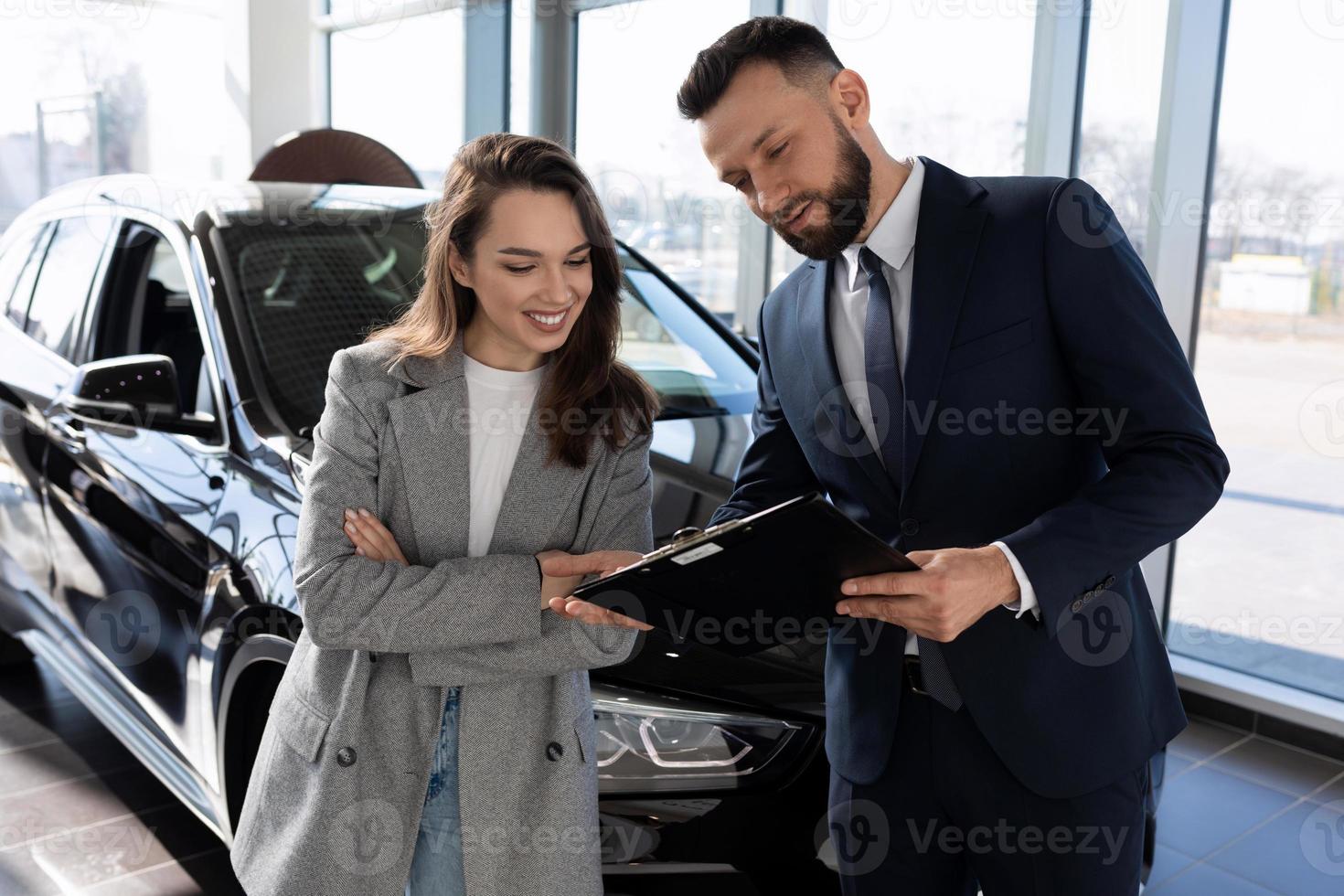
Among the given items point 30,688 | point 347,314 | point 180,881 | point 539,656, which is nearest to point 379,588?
point 539,656

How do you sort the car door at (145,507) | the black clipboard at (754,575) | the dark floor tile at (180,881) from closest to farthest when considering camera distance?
the black clipboard at (754,575), the car door at (145,507), the dark floor tile at (180,881)

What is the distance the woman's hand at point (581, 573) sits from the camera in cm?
133

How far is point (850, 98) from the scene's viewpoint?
139cm

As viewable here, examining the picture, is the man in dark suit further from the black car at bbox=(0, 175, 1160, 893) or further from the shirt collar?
the black car at bbox=(0, 175, 1160, 893)

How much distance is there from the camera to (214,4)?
22.9 feet

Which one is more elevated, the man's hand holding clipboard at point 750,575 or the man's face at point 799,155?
the man's face at point 799,155

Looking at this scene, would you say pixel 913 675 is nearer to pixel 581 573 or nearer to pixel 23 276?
pixel 581 573

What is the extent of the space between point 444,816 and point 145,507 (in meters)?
1.13

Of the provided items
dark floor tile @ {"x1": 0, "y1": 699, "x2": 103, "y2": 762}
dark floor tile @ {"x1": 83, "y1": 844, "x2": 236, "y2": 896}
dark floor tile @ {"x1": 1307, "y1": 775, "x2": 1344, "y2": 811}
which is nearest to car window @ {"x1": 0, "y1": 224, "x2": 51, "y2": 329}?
dark floor tile @ {"x1": 0, "y1": 699, "x2": 103, "y2": 762}

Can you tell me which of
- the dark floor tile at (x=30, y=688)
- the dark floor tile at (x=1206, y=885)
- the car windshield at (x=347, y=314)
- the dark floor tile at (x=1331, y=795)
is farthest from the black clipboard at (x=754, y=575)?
the dark floor tile at (x=30, y=688)

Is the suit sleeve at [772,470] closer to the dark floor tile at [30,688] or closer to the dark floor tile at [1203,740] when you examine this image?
the dark floor tile at [1203,740]

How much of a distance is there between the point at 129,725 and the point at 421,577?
135 centimetres

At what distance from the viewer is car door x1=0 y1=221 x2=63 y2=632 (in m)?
2.60

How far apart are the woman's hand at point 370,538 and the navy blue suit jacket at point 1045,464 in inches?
21.3
